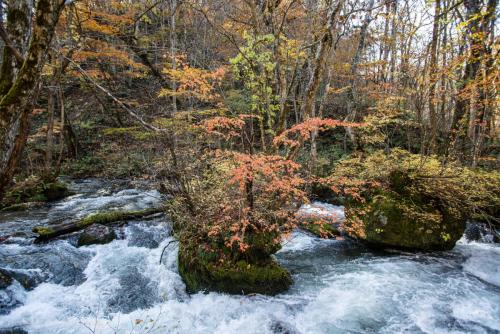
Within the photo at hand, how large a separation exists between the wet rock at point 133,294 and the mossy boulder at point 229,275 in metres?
0.70

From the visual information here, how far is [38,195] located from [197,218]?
7627 millimetres

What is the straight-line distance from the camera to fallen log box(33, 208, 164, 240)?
7.13 meters

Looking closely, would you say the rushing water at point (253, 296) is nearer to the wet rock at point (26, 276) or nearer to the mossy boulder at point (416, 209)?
the wet rock at point (26, 276)

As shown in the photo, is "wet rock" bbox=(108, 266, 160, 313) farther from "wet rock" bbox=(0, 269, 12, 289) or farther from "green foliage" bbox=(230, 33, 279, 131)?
"green foliage" bbox=(230, 33, 279, 131)

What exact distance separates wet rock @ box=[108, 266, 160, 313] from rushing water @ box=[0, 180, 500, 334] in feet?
0.06

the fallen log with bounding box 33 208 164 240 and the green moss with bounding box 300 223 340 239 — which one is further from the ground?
the fallen log with bounding box 33 208 164 240

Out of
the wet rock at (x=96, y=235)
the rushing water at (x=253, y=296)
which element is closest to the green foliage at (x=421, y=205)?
the rushing water at (x=253, y=296)

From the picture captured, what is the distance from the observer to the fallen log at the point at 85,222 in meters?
7.13

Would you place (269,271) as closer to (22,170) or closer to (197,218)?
(197,218)

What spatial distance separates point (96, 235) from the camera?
7.43 meters

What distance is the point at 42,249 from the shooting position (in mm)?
6715

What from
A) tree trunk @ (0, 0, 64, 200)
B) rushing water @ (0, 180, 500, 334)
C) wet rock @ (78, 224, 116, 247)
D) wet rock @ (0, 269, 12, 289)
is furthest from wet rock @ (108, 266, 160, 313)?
tree trunk @ (0, 0, 64, 200)

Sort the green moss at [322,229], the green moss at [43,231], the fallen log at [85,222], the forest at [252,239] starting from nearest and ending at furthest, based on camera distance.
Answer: the forest at [252,239] < the green moss at [43,231] < the fallen log at [85,222] < the green moss at [322,229]

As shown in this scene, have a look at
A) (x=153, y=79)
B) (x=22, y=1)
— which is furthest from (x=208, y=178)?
(x=153, y=79)
